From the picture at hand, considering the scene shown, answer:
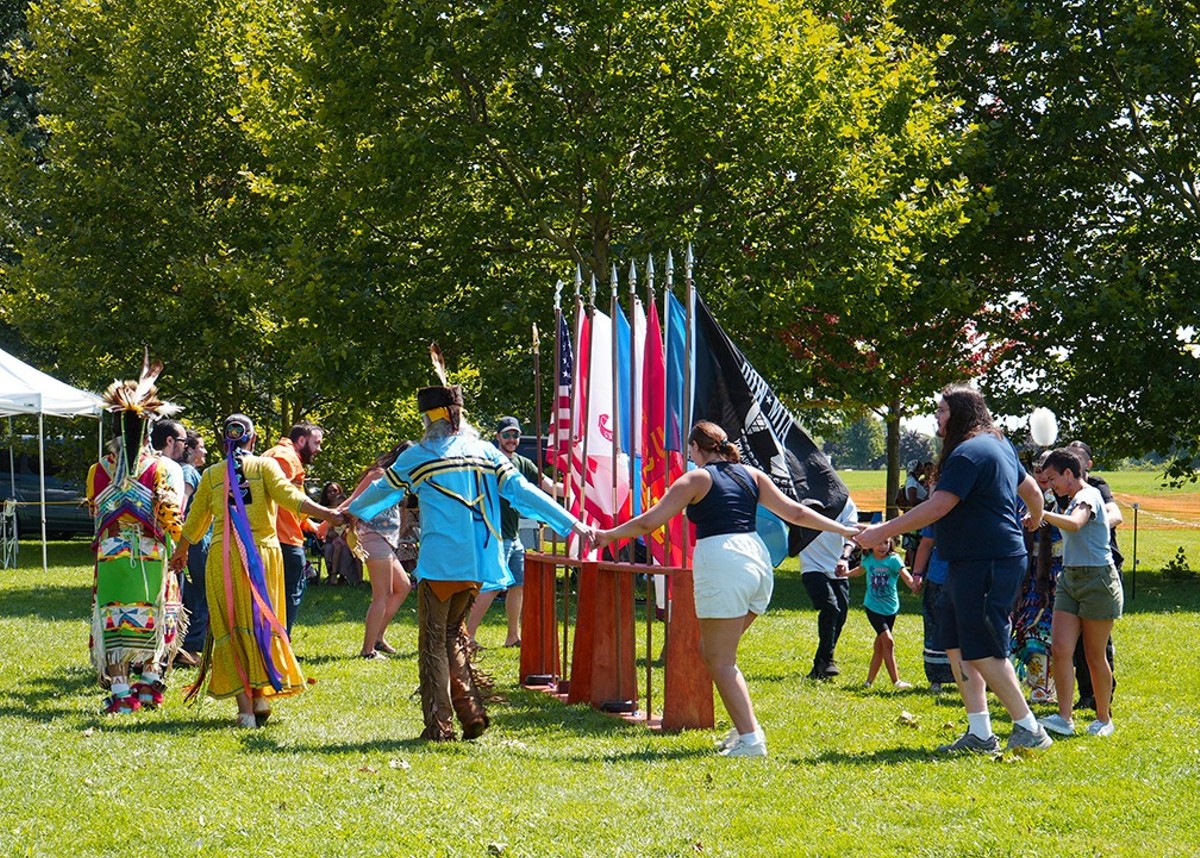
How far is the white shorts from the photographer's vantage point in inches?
328

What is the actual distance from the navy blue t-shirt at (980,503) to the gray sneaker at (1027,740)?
0.93 metres

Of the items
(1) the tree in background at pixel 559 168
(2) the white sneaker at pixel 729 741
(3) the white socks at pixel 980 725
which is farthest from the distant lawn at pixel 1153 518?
(2) the white sneaker at pixel 729 741

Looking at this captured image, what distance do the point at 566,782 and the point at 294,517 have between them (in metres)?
4.35

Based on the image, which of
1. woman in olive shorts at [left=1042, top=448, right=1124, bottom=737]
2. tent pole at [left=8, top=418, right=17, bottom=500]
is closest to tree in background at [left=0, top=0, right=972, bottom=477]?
tent pole at [left=8, top=418, right=17, bottom=500]

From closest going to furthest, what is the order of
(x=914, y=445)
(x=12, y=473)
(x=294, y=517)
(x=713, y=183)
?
(x=294, y=517)
(x=713, y=183)
(x=12, y=473)
(x=914, y=445)

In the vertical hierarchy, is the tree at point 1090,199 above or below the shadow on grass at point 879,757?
above

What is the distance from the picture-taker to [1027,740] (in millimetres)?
A: 8211

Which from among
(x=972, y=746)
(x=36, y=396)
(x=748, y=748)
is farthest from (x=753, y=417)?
(x=36, y=396)

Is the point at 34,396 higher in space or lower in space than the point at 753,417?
higher

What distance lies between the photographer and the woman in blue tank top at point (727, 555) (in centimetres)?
832

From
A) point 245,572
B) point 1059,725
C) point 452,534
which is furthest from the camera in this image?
point 245,572

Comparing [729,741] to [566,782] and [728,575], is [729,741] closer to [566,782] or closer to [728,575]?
[728,575]

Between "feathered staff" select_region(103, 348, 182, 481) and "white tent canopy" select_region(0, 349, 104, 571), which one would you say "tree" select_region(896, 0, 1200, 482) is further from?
"feathered staff" select_region(103, 348, 182, 481)

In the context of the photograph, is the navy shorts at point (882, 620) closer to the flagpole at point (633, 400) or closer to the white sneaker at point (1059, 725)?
the flagpole at point (633, 400)
